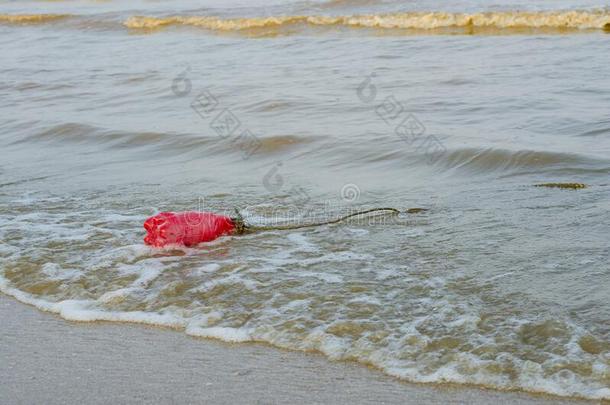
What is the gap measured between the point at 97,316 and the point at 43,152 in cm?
429

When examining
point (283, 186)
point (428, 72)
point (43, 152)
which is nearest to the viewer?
point (283, 186)

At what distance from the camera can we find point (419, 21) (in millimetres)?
15578

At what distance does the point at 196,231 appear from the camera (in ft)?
16.5

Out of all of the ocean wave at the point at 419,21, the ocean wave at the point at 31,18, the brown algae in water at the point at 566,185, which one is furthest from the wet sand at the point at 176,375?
the ocean wave at the point at 31,18

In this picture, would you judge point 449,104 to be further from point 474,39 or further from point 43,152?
point 474,39

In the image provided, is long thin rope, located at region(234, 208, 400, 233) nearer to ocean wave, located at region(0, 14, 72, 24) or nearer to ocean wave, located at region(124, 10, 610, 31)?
ocean wave, located at region(124, 10, 610, 31)

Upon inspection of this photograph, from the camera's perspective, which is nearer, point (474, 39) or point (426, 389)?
point (426, 389)

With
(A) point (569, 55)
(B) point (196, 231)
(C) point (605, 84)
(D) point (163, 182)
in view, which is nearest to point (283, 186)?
(D) point (163, 182)

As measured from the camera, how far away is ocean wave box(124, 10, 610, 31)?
13656 mm

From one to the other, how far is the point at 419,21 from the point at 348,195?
1012 centimetres

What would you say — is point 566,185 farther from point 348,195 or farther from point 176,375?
point 176,375

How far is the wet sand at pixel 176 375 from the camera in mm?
→ 3297

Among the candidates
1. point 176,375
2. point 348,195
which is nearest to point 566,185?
point 348,195

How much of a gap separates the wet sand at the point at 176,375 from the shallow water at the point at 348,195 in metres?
0.11
